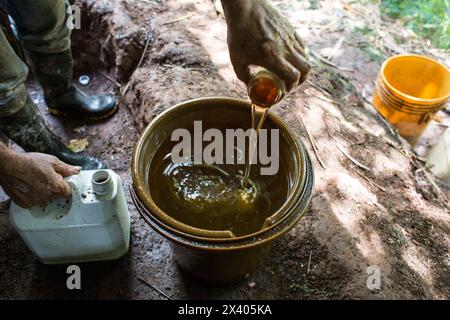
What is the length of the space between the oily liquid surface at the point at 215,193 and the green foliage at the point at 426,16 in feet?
12.8

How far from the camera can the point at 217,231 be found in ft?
5.03

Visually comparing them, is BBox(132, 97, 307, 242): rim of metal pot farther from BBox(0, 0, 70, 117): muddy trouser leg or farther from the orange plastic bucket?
the orange plastic bucket

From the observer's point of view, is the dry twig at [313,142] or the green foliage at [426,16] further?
the green foliage at [426,16]

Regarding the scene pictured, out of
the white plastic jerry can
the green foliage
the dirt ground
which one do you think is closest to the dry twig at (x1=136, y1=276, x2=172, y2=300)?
the dirt ground

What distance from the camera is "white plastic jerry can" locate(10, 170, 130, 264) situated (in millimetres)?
1785

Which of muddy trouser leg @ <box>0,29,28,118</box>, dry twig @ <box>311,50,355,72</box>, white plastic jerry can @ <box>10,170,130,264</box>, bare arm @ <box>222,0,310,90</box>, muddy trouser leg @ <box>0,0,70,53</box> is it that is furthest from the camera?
dry twig @ <box>311,50,355,72</box>

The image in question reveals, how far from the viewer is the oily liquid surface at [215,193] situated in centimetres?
186

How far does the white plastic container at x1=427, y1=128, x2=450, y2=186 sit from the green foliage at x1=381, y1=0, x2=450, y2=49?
1.87m

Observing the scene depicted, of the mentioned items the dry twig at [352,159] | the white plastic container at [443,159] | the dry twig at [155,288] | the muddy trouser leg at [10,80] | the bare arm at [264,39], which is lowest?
the white plastic container at [443,159]

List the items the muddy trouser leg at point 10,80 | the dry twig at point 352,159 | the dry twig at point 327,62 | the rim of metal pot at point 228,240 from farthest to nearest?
1. the dry twig at point 327,62
2. the dry twig at point 352,159
3. the muddy trouser leg at point 10,80
4. the rim of metal pot at point 228,240

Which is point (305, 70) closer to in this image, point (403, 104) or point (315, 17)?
point (403, 104)

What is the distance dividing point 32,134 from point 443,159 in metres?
3.25

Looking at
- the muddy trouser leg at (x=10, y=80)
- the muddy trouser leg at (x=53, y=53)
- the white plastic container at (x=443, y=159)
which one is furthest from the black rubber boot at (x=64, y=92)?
the white plastic container at (x=443, y=159)

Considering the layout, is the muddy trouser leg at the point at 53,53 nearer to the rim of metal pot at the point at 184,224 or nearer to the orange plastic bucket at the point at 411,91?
the rim of metal pot at the point at 184,224
